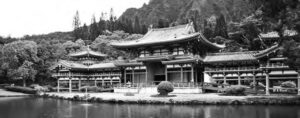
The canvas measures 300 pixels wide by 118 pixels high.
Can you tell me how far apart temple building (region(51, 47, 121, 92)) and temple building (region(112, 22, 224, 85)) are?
4003 millimetres

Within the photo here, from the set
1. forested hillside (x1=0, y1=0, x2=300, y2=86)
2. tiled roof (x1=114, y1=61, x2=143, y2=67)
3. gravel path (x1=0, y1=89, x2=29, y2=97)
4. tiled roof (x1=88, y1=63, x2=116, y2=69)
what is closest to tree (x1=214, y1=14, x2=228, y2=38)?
forested hillside (x1=0, y1=0, x2=300, y2=86)

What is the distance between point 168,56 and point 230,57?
8.02m

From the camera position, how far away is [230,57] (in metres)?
38.4

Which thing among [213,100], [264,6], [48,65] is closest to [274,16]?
[264,6]

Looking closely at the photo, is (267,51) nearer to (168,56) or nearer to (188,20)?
(168,56)

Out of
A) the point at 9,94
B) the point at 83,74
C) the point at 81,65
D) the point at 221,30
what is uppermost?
the point at 221,30

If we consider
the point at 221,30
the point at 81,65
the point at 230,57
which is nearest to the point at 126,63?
the point at 81,65

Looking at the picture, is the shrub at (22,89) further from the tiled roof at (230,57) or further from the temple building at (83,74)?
the tiled roof at (230,57)

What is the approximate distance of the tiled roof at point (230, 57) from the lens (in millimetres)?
36981

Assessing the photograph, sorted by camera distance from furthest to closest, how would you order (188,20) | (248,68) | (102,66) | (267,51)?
(188,20), (102,66), (248,68), (267,51)

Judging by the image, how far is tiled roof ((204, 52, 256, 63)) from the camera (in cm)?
3698

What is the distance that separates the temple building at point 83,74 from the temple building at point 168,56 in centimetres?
400

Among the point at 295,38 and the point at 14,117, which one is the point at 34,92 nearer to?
the point at 14,117

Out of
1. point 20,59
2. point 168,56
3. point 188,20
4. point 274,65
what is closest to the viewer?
point 274,65
